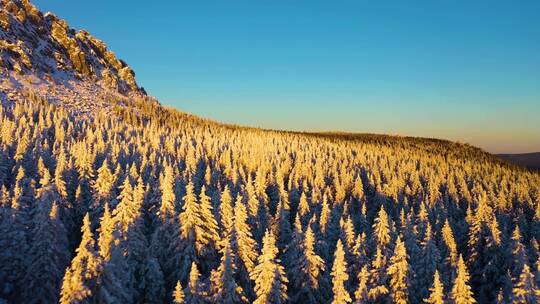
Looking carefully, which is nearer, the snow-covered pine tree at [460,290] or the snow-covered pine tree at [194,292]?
the snow-covered pine tree at [194,292]

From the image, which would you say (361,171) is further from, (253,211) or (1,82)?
(1,82)

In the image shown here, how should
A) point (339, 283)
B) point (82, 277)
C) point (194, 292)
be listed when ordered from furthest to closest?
point (339, 283) → point (194, 292) → point (82, 277)

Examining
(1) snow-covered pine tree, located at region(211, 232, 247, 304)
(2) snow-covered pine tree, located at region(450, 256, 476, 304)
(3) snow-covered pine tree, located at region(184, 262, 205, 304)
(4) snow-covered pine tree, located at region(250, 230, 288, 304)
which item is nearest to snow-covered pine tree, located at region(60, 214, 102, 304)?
(3) snow-covered pine tree, located at region(184, 262, 205, 304)

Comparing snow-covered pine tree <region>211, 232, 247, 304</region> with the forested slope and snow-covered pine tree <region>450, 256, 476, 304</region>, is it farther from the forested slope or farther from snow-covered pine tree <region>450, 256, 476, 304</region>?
snow-covered pine tree <region>450, 256, 476, 304</region>

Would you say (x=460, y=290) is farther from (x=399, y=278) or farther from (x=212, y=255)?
(x=212, y=255)

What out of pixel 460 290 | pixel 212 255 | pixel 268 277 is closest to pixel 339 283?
pixel 268 277

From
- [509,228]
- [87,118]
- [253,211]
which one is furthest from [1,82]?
[509,228]

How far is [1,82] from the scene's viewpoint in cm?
15712

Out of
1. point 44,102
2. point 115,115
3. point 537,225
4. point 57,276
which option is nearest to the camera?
point 57,276

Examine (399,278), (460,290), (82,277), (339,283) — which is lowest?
(399,278)

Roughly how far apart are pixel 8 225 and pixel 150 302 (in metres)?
13.3

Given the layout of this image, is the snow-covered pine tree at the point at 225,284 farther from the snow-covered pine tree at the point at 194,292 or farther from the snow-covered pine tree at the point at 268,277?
the snow-covered pine tree at the point at 268,277

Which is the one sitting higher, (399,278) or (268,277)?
(268,277)

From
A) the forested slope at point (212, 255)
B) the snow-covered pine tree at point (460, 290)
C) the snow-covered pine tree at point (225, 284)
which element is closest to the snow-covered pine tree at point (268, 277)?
the forested slope at point (212, 255)
